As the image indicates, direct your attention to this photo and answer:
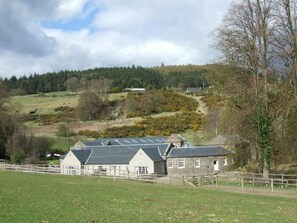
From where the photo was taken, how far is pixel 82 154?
2758 inches

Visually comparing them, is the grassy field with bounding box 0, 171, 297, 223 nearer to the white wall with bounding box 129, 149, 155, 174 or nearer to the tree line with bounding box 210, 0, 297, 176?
the tree line with bounding box 210, 0, 297, 176

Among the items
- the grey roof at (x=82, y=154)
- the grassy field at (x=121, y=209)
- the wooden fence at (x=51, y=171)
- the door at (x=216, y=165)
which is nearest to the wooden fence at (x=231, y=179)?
the wooden fence at (x=51, y=171)

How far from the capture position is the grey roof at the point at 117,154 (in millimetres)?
66000

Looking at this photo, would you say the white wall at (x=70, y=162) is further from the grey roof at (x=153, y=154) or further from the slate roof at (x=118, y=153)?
the grey roof at (x=153, y=154)

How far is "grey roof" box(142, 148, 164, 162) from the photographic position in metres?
64.9

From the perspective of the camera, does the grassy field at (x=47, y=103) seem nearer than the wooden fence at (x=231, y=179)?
No

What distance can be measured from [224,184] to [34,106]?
120229 millimetres

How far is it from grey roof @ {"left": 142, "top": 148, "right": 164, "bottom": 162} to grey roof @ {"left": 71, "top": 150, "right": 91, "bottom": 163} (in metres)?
10.5

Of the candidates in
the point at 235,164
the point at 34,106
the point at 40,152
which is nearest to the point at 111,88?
the point at 34,106

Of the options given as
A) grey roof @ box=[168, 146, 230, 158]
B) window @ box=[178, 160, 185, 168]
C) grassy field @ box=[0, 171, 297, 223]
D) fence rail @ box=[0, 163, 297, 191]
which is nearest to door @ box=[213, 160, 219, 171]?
grey roof @ box=[168, 146, 230, 158]

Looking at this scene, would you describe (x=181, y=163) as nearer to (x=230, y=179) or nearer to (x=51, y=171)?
(x=51, y=171)

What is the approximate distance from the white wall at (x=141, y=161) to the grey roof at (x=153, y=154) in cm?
61

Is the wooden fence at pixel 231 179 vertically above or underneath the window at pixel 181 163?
underneath

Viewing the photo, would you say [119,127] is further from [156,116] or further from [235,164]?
[235,164]
